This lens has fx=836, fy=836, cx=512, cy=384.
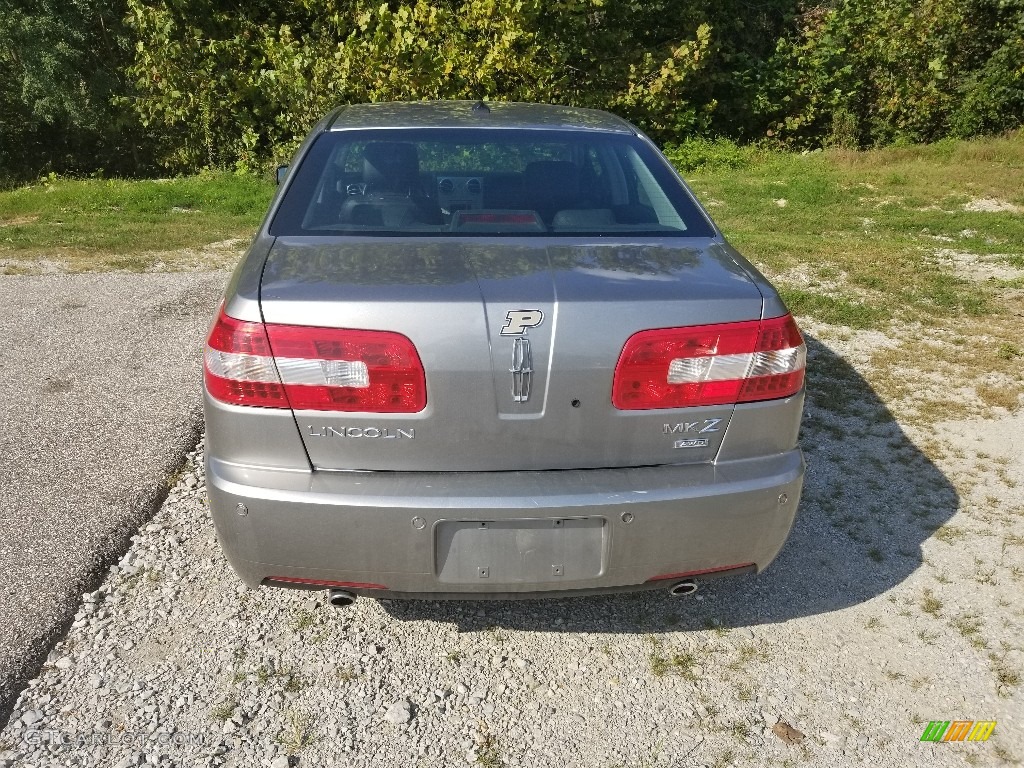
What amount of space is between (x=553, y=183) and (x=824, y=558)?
1718 millimetres

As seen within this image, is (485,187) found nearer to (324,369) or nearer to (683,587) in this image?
(324,369)

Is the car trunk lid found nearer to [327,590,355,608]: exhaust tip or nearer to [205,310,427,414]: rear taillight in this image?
[205,310,427,414]: rear taillight

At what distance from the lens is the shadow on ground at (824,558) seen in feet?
9.14

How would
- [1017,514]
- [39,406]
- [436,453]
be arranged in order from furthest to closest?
[39,406] → [1017,514] → [436,453]

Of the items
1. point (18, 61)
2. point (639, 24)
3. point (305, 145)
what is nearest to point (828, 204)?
point (639, 24)

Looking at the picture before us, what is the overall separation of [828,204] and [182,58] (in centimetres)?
1027

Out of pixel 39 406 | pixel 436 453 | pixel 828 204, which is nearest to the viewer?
pixel 436 453

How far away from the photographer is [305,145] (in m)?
3.25

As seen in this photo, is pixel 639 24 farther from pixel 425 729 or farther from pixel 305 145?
pixel 425 729

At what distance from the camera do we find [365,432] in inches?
84.0

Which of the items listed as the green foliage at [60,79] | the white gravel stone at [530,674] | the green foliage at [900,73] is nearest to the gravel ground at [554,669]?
the white gravel stone at [530,674]

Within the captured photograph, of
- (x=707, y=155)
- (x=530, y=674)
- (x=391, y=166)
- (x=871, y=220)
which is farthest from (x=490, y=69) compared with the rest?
(x=530, y=674)

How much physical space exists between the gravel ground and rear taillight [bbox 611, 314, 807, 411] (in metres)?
0.90

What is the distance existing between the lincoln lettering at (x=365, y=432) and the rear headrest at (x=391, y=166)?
1.14 meters
